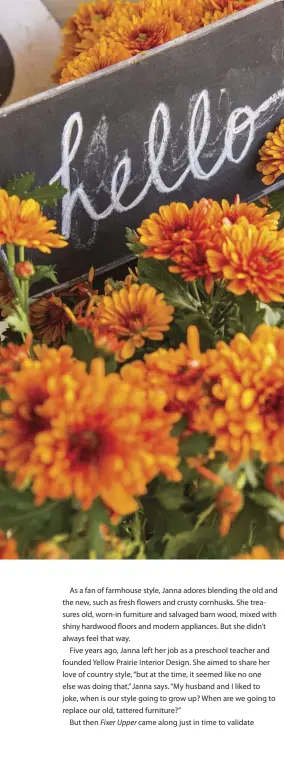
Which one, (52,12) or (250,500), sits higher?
(52,12)

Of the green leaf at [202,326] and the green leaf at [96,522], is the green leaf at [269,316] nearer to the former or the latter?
the green leaf at [202,326]

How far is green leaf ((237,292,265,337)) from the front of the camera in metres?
0.44

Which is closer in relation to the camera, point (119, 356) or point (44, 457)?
point (44, 457)

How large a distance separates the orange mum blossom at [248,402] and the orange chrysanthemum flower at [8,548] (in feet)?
0.50

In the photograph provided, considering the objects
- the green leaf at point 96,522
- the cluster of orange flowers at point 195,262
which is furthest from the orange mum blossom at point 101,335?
the green leaf at point 96,522

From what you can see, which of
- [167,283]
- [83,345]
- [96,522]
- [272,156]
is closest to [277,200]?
[272,156]

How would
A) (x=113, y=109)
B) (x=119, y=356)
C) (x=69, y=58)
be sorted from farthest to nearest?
(x=69, y=58) → (x=113, y=109) → (x=119, y=356)

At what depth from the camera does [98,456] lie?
1.16 feet

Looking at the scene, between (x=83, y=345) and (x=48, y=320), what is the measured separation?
0.23 metres

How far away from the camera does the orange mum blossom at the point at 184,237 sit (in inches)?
18.1
